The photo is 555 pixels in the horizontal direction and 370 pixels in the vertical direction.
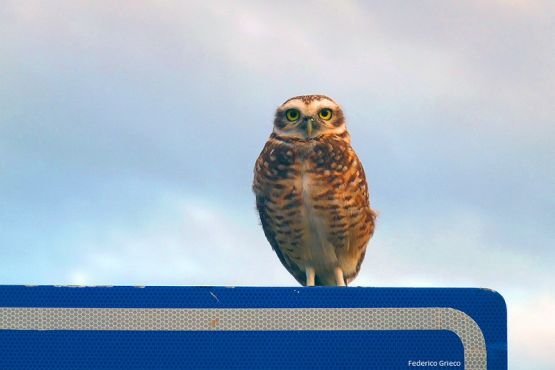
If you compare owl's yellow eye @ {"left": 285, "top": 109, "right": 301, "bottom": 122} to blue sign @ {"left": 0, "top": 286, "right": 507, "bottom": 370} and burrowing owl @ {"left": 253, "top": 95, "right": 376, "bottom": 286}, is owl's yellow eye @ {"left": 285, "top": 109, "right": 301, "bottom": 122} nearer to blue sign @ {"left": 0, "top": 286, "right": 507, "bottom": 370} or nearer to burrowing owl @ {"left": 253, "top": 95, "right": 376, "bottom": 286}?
burrowing owl @ {"left": 253, "top": 95, "right": 376, "bottom": 286}

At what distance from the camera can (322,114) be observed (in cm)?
450

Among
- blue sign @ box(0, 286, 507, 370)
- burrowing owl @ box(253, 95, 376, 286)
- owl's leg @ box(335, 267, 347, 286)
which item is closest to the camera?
blue sign @ box(0, 286, 507, 370)

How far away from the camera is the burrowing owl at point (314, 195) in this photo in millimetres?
4148

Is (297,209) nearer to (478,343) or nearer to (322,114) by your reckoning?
(322,114)

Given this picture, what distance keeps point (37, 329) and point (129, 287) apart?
346 millimetres

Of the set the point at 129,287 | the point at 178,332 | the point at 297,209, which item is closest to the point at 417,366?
the point at 178,332

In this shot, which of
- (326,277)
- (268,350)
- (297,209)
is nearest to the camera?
(268,350)

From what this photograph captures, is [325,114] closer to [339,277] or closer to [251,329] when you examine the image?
[339,277]

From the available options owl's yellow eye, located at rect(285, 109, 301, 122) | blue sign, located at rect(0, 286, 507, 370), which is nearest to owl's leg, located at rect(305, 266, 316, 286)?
owl's yellow eye, located at rect(285, 109, 301, 122)

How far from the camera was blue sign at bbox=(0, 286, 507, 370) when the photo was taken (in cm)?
258

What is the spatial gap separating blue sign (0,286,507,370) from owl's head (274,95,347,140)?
1.92 metres

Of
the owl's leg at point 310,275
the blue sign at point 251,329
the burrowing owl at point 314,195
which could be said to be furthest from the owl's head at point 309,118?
the blue sign at point 251,329

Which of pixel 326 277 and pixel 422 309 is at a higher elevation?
pixel 326 277

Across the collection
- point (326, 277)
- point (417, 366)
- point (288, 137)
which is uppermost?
point (288, 137)
